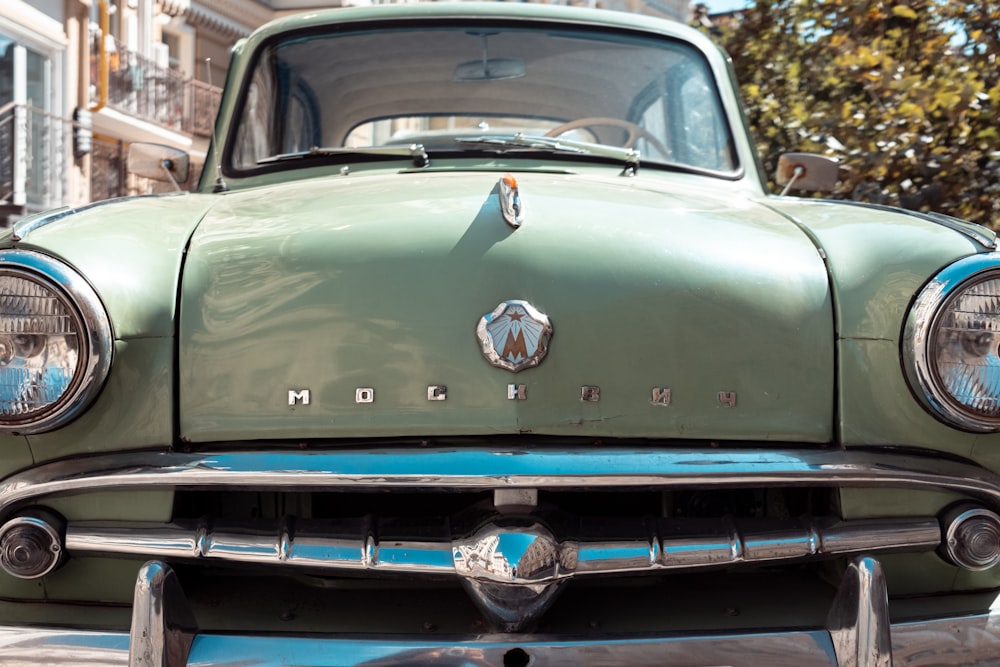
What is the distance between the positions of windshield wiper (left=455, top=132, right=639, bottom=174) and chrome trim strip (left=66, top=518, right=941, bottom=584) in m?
1.25

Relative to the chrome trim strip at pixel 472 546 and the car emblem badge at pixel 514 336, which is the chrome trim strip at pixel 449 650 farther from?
the car emblem badge at pixel 514 336

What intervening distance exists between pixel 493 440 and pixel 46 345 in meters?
0.72

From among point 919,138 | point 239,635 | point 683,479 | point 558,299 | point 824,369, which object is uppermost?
point 919,138

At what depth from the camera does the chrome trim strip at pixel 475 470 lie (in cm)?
172

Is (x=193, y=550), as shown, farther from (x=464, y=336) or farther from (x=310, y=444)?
(x=464, y=336)

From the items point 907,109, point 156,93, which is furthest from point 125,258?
point 156,93

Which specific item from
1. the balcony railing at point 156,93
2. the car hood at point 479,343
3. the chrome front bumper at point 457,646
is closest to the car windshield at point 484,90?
the car hood at point 479,343

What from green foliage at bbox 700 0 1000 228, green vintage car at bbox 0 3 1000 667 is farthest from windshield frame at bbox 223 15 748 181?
green foliage at bbox 700 0 1000 228

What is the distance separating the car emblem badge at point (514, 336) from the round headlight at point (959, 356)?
603 mm

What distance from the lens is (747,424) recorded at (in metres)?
1.85

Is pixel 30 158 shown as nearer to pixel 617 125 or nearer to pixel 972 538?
pixel 617 125

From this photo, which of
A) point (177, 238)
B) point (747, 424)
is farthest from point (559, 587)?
point (177, 238)

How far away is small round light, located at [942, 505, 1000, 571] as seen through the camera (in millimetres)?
1864

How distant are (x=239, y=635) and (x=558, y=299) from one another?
0.70 metres
